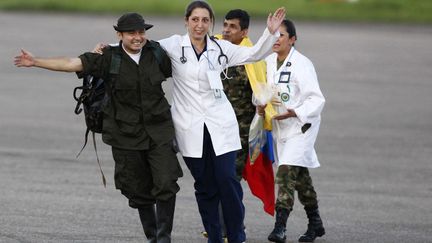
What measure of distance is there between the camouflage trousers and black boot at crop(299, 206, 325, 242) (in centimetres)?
7

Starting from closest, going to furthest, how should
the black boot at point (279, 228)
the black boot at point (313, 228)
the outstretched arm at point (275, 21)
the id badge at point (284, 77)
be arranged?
the outstretched arm at point (275, 21)
the black boot at point (279, 228)
the id badge at point (284, 77)
the black boot at point (313, 228)

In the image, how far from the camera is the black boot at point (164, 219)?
8835 mm

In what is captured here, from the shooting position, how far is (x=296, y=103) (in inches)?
396

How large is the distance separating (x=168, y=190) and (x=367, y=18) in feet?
113

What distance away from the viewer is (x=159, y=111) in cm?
868

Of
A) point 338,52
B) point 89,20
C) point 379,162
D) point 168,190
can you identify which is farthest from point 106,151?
point 89,20

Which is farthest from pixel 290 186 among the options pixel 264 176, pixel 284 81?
pixel 284 81

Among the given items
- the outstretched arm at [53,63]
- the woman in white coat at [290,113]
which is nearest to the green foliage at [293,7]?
the woman in white coat at [290,113]

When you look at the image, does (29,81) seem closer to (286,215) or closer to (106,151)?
(106,151)

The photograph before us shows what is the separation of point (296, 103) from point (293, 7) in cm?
3505

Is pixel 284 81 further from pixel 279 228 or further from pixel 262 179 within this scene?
pixel 279 228

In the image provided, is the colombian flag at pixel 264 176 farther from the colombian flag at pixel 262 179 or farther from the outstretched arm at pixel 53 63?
→ the outstretched arm at pixel 53 63

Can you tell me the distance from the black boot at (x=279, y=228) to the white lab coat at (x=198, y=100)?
1.29 m

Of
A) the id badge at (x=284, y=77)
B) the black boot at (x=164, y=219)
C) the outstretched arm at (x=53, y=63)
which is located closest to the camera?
the outstretched arm at (x=53, y=63)
